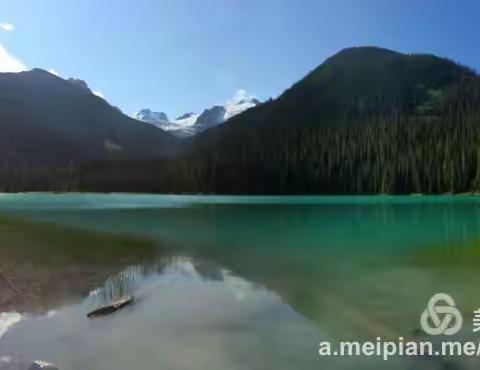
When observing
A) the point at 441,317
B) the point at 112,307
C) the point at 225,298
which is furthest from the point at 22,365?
the point at 441,317

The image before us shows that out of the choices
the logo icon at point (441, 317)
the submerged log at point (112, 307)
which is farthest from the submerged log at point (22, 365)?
the logo icon at point (441, 317)

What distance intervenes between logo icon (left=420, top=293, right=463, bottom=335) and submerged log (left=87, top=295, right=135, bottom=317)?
1083 centimetres

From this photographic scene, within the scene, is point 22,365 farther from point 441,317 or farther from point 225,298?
point 441,317

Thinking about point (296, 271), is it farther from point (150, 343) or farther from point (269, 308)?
point (150, 343)

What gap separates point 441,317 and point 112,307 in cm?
1208

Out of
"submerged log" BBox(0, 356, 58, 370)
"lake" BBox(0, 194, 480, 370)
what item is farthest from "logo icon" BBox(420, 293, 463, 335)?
"submerged log" BBox(0, 356, 58, 370)

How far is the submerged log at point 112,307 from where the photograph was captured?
→ 50.4 feet

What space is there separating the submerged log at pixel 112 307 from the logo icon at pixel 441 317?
10.8m

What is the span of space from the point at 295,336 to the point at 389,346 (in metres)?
2.81

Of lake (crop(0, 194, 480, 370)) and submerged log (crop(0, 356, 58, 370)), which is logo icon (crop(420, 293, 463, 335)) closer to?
lake (crop(0, 194, 480, 370))

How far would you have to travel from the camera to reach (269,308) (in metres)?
16.3

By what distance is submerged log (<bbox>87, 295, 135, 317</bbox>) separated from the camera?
1538 centimetres

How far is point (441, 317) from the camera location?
1548 cm

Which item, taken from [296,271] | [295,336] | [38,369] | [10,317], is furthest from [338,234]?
[38,369]
